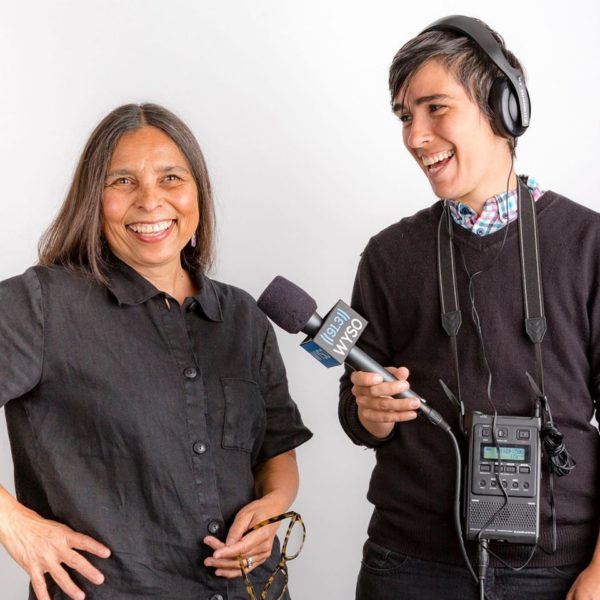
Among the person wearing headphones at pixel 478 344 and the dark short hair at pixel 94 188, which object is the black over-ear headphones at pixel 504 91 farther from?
the dark short hair at pixel 94 188

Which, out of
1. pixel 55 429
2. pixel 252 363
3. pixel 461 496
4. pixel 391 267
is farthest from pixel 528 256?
pixel 55 429

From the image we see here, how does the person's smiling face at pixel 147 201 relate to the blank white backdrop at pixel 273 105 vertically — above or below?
below

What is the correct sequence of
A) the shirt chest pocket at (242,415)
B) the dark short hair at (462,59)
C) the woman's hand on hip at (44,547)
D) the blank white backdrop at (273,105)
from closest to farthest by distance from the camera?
the woman's hand on hip at (44,547) → the dark short hair at (462,59) → the shirt chest pocket at (242,415) → the blank white backdrop at (273,105)

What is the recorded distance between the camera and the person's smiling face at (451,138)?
5.75ft

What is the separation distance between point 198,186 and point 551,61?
3.64 feet

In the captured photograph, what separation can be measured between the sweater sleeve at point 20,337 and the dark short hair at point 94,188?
0.41 ft

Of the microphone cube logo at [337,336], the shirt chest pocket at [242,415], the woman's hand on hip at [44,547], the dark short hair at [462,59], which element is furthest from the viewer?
the shirt chest pocket at [242,415]

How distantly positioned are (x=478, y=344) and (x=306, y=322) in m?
0.39

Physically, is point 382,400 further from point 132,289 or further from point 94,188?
point 94,188

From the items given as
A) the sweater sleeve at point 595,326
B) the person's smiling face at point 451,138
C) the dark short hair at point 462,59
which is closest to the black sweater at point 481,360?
the sweater sleeve at point 595,326

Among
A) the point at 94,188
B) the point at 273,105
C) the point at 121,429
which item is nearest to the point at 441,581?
the point at 121,429

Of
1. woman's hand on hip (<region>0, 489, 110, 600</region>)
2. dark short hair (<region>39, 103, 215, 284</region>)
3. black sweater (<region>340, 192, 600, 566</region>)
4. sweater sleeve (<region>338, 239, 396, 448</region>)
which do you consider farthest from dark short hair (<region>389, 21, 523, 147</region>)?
woman's hand on hip (<region>0, 489, 110, 600</region>)

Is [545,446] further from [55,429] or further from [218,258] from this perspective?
[218,258]

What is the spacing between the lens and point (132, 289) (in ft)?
6.00
